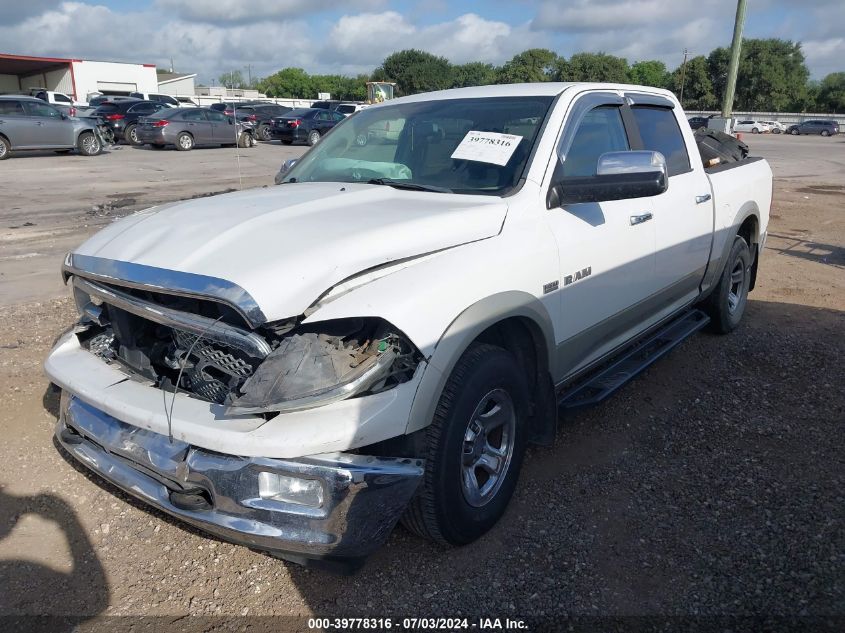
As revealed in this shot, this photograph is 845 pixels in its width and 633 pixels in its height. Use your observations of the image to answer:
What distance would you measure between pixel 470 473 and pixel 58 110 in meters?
21.7

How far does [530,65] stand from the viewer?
227 ft

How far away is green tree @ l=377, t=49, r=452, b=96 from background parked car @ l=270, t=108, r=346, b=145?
168 ft

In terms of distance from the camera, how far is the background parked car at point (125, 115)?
26.2 meters

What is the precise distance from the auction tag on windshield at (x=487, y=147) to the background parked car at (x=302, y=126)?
23.8m

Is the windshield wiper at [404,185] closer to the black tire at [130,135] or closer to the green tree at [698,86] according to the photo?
the black tire at [130,135]

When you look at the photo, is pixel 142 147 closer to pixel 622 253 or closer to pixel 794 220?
pixel 794 220

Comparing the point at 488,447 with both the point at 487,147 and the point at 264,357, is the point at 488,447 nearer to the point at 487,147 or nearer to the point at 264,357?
the point at 264,357

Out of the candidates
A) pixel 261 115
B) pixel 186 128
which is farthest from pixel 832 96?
pixel 186 128

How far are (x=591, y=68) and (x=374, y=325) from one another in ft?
224

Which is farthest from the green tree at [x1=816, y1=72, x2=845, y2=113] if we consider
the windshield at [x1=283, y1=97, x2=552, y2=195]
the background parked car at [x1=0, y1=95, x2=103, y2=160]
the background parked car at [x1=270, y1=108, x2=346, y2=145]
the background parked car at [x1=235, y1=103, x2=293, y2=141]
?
the windshield at [x1=283, y1=97, x2=552, y2=195]

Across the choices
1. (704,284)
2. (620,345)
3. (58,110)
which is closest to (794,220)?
(704,284)

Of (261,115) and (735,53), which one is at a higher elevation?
(735,53)

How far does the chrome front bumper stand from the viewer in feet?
7.55

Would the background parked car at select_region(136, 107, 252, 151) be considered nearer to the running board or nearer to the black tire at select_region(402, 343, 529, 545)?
the running board
